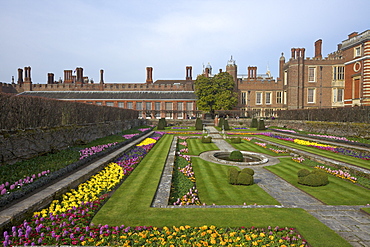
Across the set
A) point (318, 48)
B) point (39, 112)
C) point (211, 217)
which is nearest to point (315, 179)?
point (211, 217)

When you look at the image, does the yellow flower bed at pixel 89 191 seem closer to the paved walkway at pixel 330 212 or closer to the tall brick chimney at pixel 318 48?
the paved walkway at pixel 330 212

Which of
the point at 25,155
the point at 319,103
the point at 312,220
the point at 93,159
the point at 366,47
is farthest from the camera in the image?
the point at 319,103

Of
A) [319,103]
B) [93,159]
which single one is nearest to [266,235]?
[93,159]

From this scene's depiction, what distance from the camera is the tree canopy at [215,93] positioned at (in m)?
46.2

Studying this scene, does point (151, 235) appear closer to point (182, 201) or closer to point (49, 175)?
point (182, 201)

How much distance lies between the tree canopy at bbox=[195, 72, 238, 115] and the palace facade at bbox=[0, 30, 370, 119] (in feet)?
12.5

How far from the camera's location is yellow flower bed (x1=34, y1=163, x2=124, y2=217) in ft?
20.2

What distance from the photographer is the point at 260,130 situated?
3353 cm

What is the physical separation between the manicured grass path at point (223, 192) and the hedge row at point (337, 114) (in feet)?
58.0

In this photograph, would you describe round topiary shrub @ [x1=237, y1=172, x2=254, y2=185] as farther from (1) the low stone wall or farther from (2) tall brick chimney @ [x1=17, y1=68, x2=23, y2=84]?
(2) tall brick chimney @ [x1=17, y1=68, x2=23, y2=84]

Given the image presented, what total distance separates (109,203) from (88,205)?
569mm

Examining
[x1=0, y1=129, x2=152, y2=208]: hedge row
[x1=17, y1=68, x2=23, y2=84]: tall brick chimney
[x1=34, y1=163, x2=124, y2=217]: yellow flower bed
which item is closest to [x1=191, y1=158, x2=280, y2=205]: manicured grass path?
[x1=34, y1=163, x2=124, y2=217]: yellow flower bed

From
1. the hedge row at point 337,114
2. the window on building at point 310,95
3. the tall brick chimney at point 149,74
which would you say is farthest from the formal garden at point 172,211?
the tall brick chimney at point 149,74

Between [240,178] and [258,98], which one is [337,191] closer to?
[240,178]
